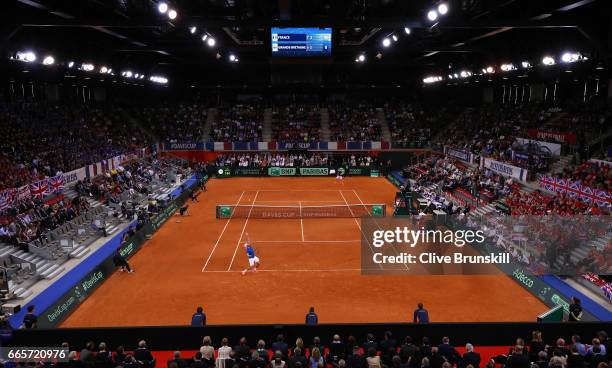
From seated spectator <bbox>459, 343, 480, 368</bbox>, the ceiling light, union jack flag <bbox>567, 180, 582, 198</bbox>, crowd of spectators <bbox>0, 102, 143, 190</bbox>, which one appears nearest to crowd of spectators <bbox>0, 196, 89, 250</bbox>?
crowd of spectators <bbox>0, 102, 143, 190</bbox>

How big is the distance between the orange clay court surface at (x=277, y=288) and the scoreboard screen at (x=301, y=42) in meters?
11.1

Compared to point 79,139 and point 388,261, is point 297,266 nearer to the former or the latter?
point 388,261

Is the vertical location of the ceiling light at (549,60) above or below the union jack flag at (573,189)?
above

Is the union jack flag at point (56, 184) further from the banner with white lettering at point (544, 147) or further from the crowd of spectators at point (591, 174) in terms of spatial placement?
the banner with white lettering at point (544, 147)

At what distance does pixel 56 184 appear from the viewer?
3016 cm

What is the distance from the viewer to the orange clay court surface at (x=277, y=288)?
17.4m

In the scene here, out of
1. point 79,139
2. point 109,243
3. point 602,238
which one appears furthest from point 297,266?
point 79,139

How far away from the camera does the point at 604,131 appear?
3188 centimetres

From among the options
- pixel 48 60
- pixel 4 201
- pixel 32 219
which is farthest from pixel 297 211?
pixel 48 60

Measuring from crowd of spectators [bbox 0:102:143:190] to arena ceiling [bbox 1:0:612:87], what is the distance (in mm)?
6952

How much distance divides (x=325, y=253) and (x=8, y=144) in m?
23.9

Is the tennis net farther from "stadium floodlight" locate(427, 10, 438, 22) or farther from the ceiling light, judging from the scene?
"stadium floodlight" locate(427, 10, 438, 22)

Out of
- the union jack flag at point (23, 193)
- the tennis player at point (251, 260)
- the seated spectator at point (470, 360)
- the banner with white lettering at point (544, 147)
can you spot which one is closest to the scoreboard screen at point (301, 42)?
the tennis player at point (251, 260)

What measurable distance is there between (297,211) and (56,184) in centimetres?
1668
